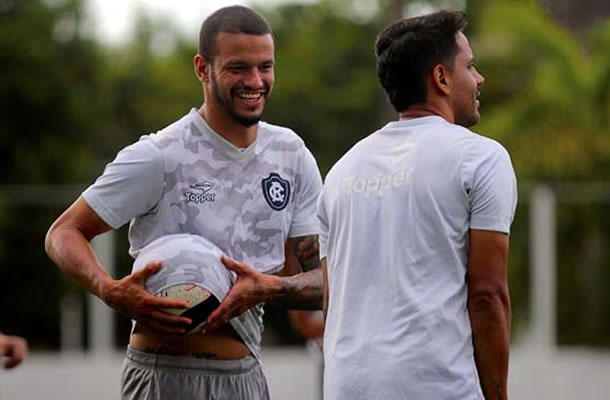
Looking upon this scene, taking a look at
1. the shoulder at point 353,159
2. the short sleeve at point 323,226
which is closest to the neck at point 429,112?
the shoulder at point 353,159

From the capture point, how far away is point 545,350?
45.7 ft

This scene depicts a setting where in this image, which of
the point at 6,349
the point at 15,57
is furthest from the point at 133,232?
the point at 15,57

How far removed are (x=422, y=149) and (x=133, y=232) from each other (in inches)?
55.8

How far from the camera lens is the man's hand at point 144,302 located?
5.11m

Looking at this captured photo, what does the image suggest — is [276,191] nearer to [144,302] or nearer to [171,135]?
[171,135]

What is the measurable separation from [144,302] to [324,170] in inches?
846

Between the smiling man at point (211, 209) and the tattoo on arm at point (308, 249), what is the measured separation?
114 millimetres

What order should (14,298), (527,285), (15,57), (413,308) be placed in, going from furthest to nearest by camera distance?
1. (15,57)
2. (14,298)
3. (527,285)
4. (413,308)

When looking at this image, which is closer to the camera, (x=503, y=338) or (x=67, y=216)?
(x=503, y=338)

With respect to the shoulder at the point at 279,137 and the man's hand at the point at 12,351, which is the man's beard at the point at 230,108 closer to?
the shoulder at the point at 279,137

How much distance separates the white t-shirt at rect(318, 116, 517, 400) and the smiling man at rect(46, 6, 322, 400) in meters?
0.77

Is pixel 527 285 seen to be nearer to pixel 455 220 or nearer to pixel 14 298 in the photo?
pixel 14 298

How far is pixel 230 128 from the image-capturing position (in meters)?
5.59

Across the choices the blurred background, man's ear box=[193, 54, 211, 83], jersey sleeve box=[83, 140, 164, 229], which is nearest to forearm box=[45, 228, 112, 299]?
jersey sleeve box=[83, 140, 164, 229]
